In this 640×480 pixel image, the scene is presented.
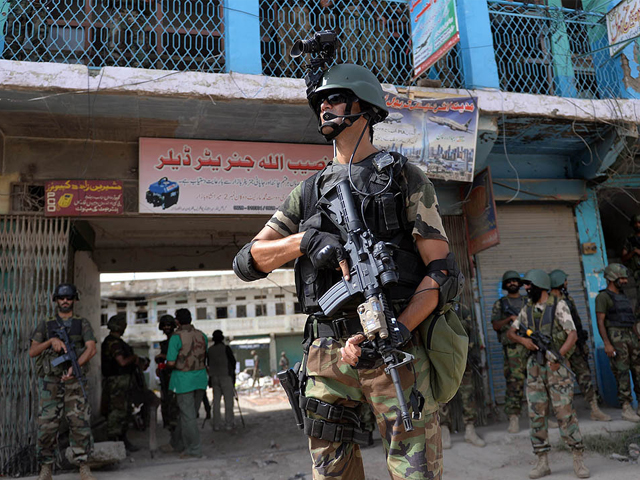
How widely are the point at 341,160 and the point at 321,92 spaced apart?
270 mm

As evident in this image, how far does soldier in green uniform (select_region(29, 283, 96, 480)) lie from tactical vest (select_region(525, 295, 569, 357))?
13.7ft

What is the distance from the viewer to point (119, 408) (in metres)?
6.77

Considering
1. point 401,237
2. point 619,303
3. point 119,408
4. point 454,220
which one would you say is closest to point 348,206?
point 401,237

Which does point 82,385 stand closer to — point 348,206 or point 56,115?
point 56,115

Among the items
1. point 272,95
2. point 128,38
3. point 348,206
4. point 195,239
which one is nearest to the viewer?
point 348,206

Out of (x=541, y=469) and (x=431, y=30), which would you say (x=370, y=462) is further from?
(x=431, y=30)

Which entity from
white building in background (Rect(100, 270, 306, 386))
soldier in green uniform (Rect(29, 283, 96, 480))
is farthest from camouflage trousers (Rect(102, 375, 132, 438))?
white building in background (Rect(100, 270, 306, 386))

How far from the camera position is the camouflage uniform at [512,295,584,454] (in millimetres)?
4219

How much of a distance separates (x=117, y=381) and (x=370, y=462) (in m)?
3.93

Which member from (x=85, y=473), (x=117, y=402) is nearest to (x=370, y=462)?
(x=85, y=473)

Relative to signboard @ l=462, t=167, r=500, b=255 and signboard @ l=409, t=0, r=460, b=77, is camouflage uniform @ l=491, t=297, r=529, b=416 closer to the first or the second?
signboard @ l=462, t=167, r=500, b=255

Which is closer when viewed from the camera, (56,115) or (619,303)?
(56,115)

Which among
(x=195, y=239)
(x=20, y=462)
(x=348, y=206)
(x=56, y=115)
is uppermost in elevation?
(x=56, y=115)

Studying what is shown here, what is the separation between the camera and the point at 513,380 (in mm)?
6055
